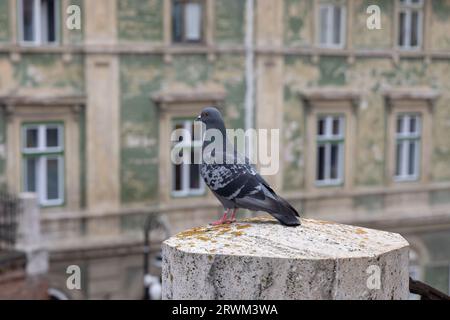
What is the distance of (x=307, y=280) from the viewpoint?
12.8 ft

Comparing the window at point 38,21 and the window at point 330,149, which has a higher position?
the window at point 38,21

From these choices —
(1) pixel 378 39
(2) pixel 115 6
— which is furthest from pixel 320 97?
(2) pixel 115 6

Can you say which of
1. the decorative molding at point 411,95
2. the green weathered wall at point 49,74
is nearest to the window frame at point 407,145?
the decorative molding at point 411,95

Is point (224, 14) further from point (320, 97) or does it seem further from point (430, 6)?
point (430, 6)

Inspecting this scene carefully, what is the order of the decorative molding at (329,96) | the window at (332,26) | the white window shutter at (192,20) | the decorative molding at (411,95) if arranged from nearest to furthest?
the white window shutter at (192,20) < the decorative molding at (329,96) < the window at (332,26) < the decorative molding at (411,95)

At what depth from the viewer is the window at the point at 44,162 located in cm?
1527

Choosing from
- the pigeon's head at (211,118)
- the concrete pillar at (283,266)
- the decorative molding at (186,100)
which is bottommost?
the concrete pillar at (283,266)

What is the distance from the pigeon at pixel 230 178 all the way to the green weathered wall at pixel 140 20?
10.9 meters

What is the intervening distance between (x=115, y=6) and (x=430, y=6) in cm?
777

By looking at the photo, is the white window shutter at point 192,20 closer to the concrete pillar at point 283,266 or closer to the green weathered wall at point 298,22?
the green weathered wall at point 298,22

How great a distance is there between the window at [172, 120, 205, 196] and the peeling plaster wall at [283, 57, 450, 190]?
2.11m

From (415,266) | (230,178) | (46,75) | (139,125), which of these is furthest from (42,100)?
(230,178)

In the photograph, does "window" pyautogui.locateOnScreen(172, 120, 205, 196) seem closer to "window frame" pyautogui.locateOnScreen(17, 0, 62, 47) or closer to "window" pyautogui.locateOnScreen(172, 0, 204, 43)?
"window" pyautogui.locateOnScreen(172, 0, 204, 43)
